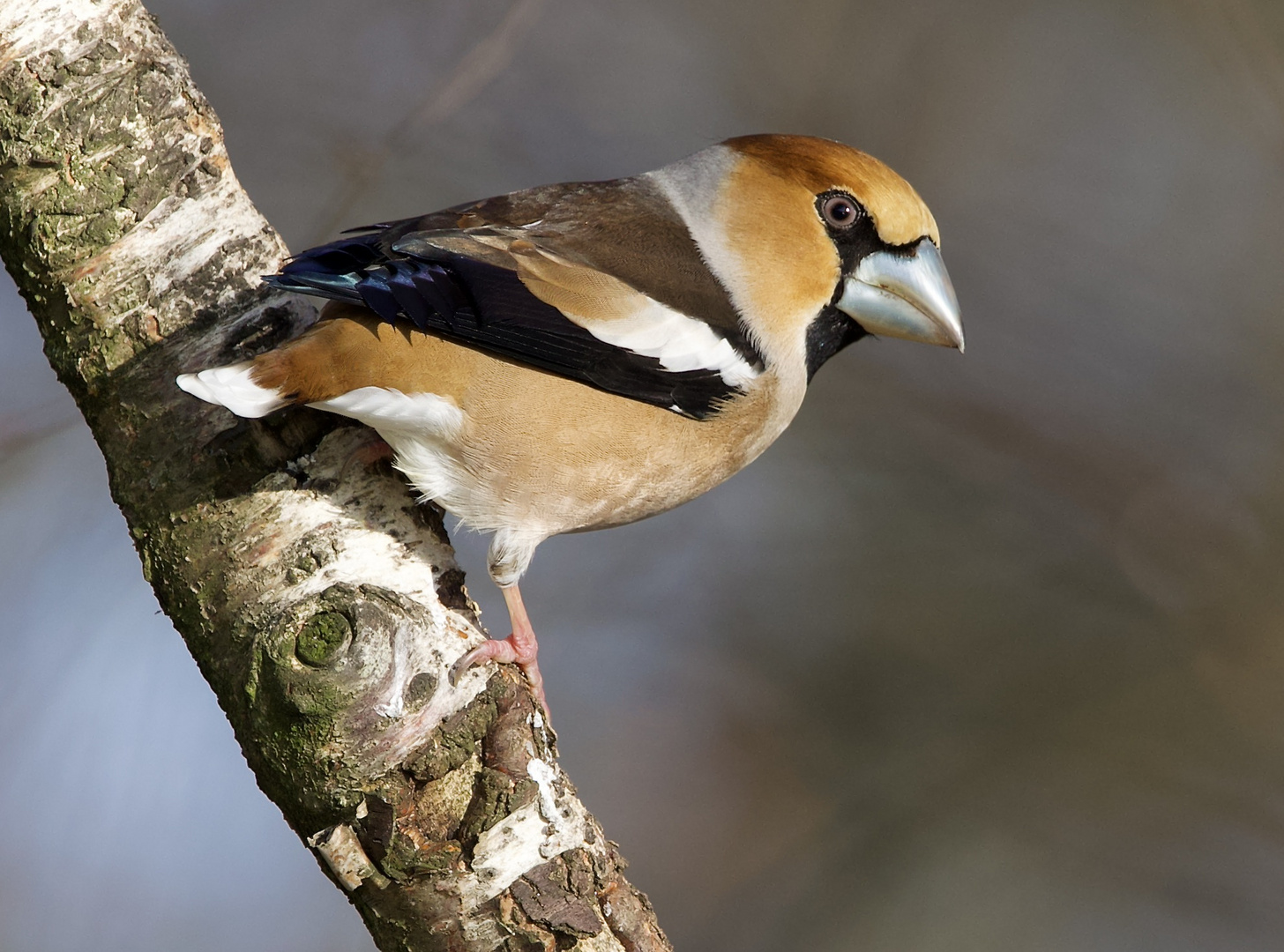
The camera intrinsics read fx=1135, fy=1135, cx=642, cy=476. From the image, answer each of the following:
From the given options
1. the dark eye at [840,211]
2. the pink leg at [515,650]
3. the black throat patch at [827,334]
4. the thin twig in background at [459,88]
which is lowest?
the pink leg at [515,650]

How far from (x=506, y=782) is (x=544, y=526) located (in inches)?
26.5

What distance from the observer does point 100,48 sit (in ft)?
7.47

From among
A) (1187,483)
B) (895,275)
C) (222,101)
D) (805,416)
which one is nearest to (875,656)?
(805,416)

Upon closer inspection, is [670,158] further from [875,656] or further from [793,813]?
[793,813]

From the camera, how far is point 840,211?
9.31 feet

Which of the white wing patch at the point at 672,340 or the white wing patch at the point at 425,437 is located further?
the white wing patch at the point at 672,340

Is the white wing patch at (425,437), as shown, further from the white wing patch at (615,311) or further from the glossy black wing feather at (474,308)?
the white wing patch at (615,311)

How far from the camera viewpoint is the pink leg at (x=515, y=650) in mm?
2113

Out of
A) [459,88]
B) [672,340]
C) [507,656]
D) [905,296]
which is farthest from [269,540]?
[459,88]

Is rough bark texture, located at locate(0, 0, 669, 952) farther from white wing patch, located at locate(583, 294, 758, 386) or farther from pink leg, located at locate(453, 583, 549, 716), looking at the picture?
white wing patch, located at locate(583, 294, 758, 386)

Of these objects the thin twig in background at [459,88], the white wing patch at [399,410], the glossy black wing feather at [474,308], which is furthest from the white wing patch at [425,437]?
the thin twig in background at [459,88]

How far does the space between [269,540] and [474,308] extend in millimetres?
607

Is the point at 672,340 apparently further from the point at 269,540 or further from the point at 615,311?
the point at 269,540

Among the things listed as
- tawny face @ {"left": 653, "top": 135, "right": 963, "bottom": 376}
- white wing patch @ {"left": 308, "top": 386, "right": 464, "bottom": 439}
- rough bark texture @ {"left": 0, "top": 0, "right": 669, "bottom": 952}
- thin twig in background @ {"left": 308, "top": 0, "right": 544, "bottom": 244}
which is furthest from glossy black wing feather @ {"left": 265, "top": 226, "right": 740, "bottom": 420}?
thin twig in background @ {"left": 308, "top": 0, "right": 544, "bottom": 244}
